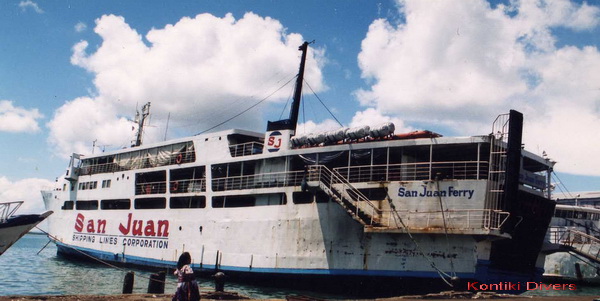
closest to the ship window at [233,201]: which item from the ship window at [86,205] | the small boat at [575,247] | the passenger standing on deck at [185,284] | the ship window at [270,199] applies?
the ship window at [270,199]

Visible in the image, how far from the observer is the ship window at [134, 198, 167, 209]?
28906 mm

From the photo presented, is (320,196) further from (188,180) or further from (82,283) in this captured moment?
(82,283)

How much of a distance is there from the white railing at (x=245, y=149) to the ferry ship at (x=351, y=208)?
10 cm

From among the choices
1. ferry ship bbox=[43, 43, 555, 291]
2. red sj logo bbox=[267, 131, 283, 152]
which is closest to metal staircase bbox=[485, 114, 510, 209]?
ferry ship bbox=[43, 43, 555, 291]

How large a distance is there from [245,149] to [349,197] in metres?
8.25

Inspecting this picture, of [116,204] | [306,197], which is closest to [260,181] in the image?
[306,197]

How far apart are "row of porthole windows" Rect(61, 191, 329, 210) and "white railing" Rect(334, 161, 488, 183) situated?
6.14ft

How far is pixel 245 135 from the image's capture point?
85.1 ft

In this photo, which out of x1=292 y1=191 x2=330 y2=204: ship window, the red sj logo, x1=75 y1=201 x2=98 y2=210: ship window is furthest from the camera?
x1=75 y1=201 x2=98 y2=210: ship window

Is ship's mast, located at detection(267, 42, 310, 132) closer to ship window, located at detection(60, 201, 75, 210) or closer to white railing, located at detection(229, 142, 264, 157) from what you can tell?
white railing, located at detection(229, 142, 264, 157)

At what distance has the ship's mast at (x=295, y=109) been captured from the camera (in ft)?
79.8

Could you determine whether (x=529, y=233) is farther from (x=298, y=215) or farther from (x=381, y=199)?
(x=298, y=215)

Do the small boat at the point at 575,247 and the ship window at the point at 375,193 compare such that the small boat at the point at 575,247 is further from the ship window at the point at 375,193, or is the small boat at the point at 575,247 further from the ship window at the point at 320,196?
the ship window at the point at 320,196

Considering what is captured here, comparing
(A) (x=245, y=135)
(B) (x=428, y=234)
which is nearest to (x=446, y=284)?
(B) (x=428, y=234)
